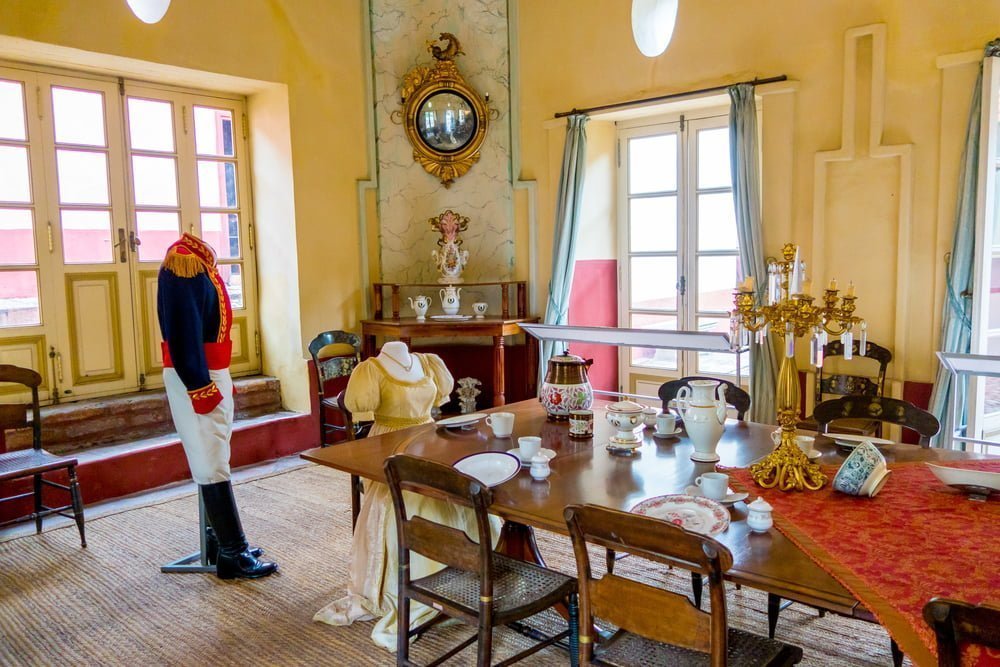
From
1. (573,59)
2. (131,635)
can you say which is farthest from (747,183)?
(131,635)

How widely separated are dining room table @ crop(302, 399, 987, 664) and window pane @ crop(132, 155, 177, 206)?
3.12m

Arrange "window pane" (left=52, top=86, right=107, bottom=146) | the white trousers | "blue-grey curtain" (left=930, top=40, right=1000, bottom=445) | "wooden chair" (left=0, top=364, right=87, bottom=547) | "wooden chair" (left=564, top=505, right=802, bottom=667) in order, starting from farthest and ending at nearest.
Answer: "window pane" (left=52, top=86, right=107, bottom=146) → "blue-grey curtain" (left=930, top=40, right=1000, bottom=445) → "wooden chair" (left=0, top=364, right=87, bottom=547) → the white trousers → "wooden chair" (left=564, top=505, right=802, bottom=667)

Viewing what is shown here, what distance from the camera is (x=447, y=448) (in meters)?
2.66

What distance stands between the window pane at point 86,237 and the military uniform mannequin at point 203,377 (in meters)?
1.99

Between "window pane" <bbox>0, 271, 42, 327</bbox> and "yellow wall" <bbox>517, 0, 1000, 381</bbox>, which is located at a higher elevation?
"yellow wall" <bbox>517, 0, 1000, 381</bbox>


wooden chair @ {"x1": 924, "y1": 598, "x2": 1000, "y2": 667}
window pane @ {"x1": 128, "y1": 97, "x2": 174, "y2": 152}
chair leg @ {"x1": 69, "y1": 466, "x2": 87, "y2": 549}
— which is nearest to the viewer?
wooden chair @ {"x1": 924, "y1": 598, "x2": 1000, "y2": 667}

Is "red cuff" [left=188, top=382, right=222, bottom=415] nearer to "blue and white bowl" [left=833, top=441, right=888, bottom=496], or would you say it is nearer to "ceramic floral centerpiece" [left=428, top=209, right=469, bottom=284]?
"blue and white bowl" [left=833, top=441, right=888, bottom=496]

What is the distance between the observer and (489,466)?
241 cm

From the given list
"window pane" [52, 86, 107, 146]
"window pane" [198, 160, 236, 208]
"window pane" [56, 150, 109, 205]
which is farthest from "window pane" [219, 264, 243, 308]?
"window pane" [52, 86, 107, 146]

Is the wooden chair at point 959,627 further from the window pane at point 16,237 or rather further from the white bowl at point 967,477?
the window pane at point 16,237

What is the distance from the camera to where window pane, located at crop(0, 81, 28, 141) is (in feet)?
14.6

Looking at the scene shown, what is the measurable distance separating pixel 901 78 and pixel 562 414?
2.68 meters

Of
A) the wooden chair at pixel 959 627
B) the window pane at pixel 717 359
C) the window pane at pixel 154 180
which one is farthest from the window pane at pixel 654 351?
the wooden chair at pixel 959 627

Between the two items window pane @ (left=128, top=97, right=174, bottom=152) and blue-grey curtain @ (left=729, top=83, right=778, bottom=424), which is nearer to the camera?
blue-grey curtain @ (left=729, top=83, right=778, bottom=424)
